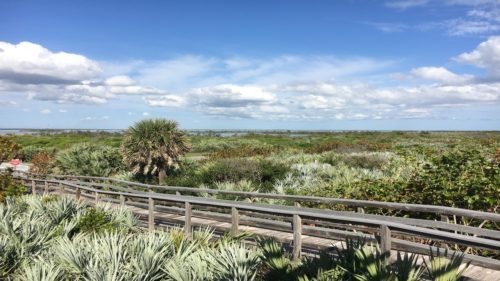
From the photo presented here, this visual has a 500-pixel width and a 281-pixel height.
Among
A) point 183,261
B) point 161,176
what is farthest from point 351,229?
point 161,176

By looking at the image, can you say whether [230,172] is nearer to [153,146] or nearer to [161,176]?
[161,176]

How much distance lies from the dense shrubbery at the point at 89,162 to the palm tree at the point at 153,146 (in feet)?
19.8

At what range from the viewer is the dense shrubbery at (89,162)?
25.3 m

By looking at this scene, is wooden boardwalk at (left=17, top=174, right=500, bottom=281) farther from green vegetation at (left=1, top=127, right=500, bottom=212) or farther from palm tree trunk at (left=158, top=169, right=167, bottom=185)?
palm tree trunk at (left=158, top=169, right=167, bottom=185)

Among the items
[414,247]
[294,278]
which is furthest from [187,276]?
[414,247]

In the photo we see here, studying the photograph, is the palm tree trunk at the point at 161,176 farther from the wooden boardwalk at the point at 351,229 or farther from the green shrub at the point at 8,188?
the wooden boardwalk at the point at 351,229

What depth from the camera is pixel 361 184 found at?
36.7ft

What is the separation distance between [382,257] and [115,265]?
133 inches

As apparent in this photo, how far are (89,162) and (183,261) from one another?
2157 cm

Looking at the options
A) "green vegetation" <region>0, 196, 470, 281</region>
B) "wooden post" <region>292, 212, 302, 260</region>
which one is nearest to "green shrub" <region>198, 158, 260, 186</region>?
"green vegetation" <region>0, 196, 470, 281</region>

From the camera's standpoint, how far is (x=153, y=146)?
64.1 ft

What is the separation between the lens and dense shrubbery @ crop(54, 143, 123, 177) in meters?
25.3

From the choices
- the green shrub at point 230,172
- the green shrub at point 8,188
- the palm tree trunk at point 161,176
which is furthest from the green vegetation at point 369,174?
the green shrub at point 8,188

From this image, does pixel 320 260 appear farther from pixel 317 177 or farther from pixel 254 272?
pixel 317 177
